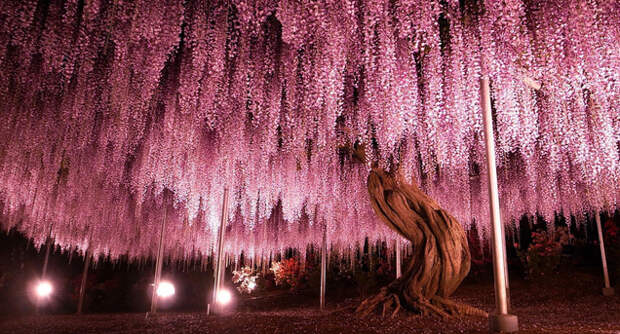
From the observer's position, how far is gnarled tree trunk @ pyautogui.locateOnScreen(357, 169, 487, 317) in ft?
13.9

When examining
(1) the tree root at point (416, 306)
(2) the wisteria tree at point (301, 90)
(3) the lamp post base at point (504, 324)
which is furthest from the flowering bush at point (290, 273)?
(3) the lamp post base at point (504, 324)

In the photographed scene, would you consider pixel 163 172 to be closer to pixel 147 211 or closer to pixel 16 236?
pixel 147 211

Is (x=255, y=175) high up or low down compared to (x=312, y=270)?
up

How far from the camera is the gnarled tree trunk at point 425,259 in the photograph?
4.24 meters

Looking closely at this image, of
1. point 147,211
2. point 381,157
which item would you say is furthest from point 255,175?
point 147,211

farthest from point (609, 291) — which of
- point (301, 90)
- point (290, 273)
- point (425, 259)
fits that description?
point (290, 273)

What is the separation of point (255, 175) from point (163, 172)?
4.35 feet

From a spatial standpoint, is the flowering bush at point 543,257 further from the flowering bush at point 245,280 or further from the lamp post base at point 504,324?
the flowering bush at point 245,280

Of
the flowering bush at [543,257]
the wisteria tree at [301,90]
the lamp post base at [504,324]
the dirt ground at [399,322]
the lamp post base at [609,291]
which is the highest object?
the wisteria tree at [301,90]

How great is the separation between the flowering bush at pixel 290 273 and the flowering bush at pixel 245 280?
0.82 metres

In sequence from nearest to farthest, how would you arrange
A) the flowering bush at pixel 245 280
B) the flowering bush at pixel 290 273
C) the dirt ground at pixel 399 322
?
the dirt ground at pixel 399 322 → the flowering bush at pixel 290 273 → the flowering bush at pixel 245 280

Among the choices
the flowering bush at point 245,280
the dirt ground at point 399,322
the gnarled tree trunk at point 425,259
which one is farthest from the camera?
the flowering bush at point 245,280

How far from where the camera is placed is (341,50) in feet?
9.00

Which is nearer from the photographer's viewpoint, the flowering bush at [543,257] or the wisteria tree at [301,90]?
the wisteria tree at [301,90]
